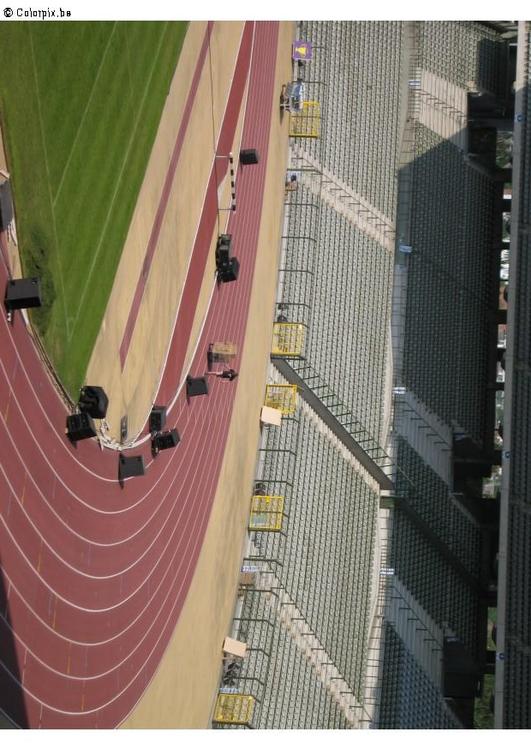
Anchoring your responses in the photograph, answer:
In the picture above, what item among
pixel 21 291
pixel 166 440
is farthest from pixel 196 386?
pixel 21 291

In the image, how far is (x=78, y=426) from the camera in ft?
65.8

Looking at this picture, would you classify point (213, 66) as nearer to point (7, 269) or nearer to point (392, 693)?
point (7, 269)

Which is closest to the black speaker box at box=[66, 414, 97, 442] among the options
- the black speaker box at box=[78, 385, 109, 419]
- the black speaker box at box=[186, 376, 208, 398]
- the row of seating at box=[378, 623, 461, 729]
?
the black speaker box at box=[78, 385, 109, 419]

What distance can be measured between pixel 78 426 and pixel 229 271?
8327 millimetres

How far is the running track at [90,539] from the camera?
1816 cm

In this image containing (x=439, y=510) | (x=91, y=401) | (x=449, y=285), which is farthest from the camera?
(x=449, y=285)

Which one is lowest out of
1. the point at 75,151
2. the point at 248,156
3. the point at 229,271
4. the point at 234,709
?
the point at 234,709

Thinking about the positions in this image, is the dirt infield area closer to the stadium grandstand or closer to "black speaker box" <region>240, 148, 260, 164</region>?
"black speaker box" <region>240, 148, 260, 164</region>

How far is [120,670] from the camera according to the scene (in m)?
21.7

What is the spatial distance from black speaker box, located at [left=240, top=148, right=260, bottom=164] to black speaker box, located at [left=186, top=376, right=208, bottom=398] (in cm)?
615

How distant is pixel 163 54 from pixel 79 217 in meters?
5.22

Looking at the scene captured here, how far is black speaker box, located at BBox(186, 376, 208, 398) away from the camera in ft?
83.6

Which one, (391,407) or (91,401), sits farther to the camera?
(391,407)

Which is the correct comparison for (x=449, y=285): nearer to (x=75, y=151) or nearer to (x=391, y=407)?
(x=391, y=407)
